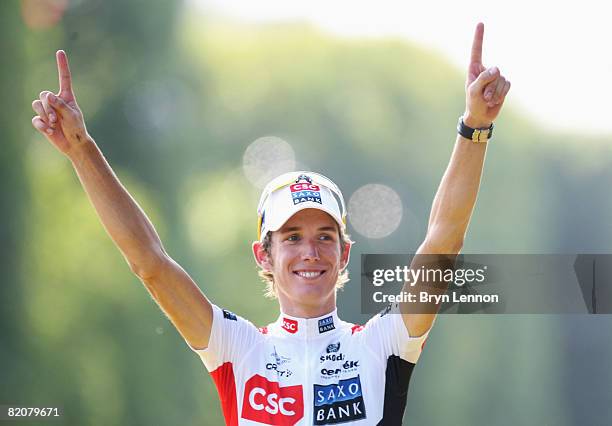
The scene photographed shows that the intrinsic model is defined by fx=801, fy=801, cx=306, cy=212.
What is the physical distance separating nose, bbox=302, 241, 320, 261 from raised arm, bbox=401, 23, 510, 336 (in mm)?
302

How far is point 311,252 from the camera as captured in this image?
8.09ft

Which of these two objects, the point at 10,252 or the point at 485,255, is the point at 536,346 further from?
the point at 10,252

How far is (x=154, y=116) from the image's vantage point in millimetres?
8180

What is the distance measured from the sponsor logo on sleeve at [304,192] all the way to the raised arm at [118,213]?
1.41 feet

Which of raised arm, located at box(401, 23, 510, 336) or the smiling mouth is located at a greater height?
raised arm, located at box(401, 23, 510, 336)

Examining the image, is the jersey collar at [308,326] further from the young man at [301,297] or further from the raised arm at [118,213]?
the raised arm at [118,213]

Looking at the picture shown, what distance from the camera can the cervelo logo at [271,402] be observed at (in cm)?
239

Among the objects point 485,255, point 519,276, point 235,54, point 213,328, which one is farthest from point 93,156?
point 235,54

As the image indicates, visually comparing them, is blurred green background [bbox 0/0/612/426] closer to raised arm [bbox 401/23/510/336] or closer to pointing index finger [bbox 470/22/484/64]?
raised arm [bbox 401/23/510/336]

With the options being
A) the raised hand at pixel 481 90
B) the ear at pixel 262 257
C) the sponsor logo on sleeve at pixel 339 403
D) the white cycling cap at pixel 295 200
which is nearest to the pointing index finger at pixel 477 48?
the raised hand at pixel 481 90

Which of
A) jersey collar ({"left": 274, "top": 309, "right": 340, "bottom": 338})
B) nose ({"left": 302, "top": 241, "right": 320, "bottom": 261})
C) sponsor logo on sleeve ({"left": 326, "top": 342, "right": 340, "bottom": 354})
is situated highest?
nose ({"left": 302, "top": 241, "right": 320, "bottom": 261})

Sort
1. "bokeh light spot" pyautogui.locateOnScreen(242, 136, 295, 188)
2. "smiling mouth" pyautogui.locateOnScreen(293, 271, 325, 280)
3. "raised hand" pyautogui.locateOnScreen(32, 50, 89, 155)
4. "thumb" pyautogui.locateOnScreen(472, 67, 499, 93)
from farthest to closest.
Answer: "bokeh light spot" pyautogui.locateOnScreen(242, 136, 295, 188) → "smiling mouth" pyautogui.locateOnScreen(293, 271, 325, 280) → "raised hand" pyautogui.locateOnScreen(32, 50, 89, 155) → "thumb" pyautogui.locateOnScreen(472, 67, 499, 93)

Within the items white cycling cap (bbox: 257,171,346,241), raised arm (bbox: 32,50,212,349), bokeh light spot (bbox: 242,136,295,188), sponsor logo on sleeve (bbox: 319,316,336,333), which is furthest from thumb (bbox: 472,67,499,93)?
bokeh light spot (bbox: 242,136,295,188)

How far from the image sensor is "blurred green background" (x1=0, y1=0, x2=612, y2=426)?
7551 mm
